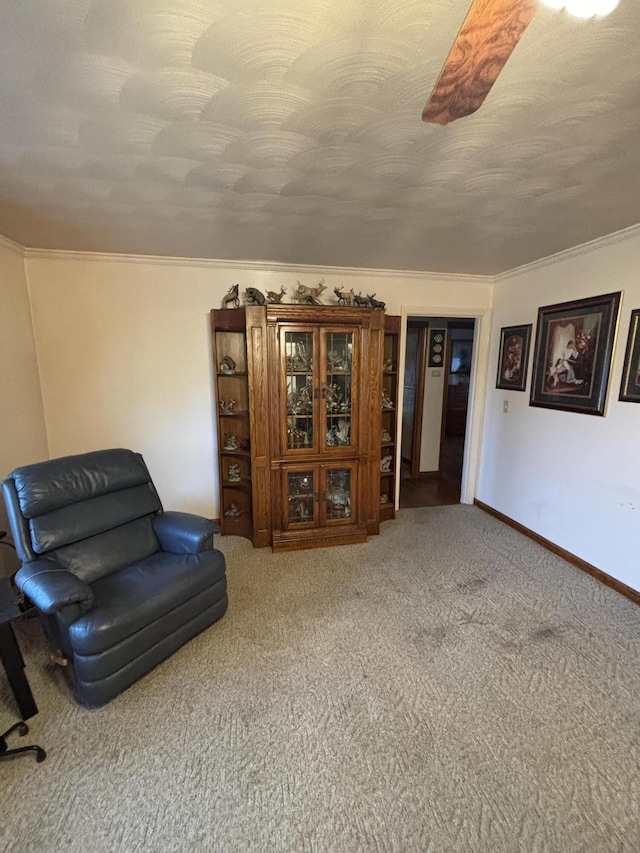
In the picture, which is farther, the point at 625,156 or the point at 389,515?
the point at 389,515

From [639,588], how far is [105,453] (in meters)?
3.58

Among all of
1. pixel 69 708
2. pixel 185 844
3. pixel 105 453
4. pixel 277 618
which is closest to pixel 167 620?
pixel 69 708

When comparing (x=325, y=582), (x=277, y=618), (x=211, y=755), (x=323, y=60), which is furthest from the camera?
(x=325, y=582)

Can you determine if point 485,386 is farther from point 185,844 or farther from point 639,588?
point 185,844

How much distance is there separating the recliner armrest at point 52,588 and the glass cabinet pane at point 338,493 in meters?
1.85

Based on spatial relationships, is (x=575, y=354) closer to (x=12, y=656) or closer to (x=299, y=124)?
(x=299, y=124)

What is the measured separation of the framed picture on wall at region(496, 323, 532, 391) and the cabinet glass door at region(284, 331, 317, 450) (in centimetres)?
194

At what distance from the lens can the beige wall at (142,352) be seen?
2.89 m

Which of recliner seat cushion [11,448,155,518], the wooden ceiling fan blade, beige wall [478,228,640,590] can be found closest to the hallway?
beige wall [478,228,640,590]

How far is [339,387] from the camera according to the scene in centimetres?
300

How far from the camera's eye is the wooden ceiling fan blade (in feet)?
2.89

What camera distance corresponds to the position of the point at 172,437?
3258 mm

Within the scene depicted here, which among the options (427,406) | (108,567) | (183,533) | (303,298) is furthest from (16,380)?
(427,406)

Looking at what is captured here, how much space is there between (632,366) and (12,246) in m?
4.36
